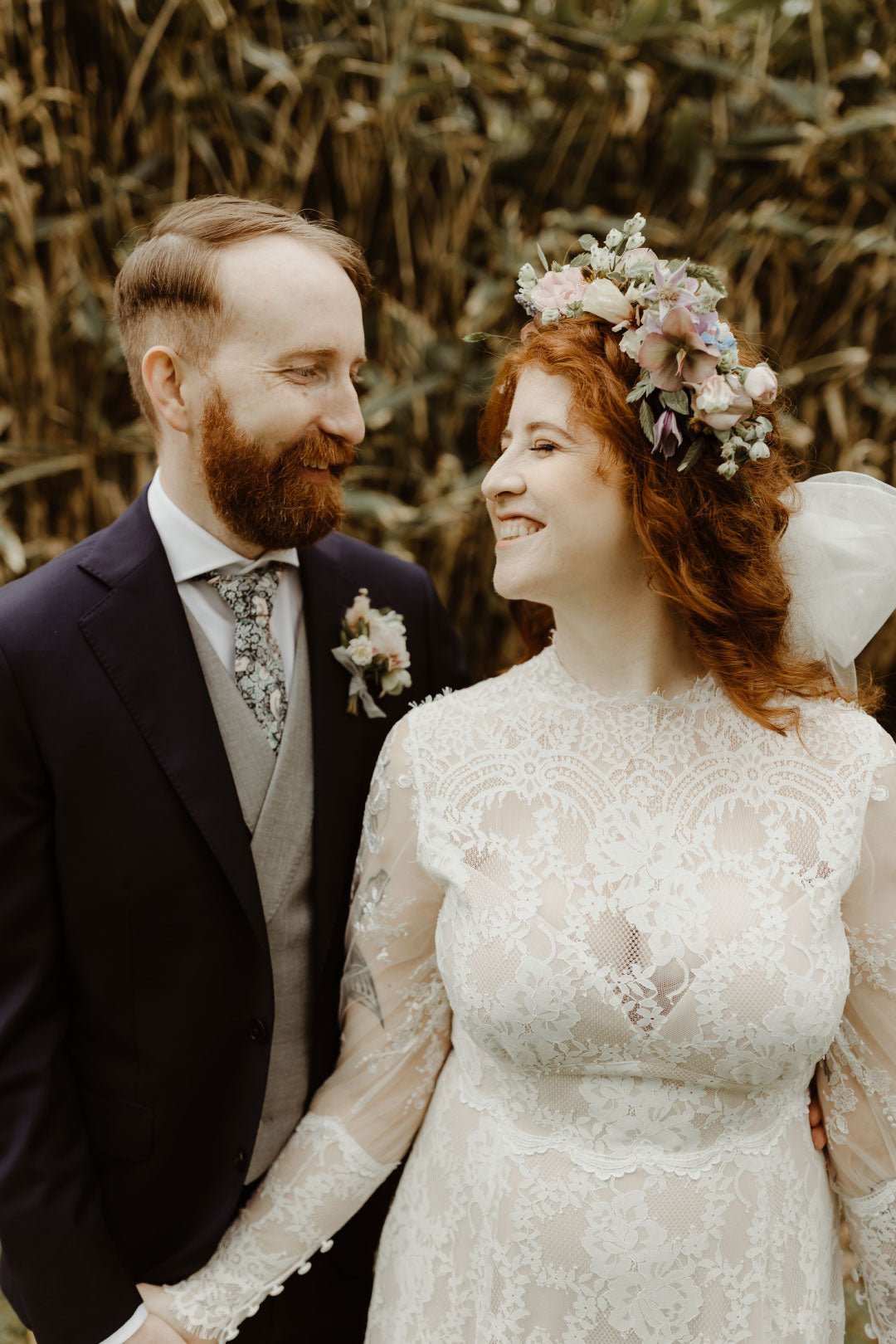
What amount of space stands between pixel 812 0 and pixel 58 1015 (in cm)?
334

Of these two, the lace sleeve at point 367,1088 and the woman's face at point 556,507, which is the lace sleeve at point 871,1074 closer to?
the woman's face at point 556,507

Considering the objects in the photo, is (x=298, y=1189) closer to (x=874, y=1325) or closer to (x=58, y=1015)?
(x=58, y=1015)

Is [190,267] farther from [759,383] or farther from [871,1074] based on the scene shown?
[871,1074]

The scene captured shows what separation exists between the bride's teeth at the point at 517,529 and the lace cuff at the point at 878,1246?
1.07 m

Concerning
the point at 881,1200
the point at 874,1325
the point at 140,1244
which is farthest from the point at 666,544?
the point at 140,1244

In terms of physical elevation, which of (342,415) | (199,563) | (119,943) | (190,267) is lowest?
(119,943)

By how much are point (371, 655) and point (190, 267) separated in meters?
0.68

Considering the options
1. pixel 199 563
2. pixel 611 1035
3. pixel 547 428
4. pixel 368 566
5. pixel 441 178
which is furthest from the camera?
pixel 441 178

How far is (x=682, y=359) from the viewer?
1.49 m

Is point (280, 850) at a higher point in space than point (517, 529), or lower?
lower

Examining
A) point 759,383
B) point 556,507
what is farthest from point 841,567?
point 556,507

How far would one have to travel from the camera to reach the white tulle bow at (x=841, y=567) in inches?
64.0

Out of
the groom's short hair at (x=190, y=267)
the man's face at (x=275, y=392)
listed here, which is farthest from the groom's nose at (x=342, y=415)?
the groom's short hair at (x=190, y=267)

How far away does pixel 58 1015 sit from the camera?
5.43 ft
